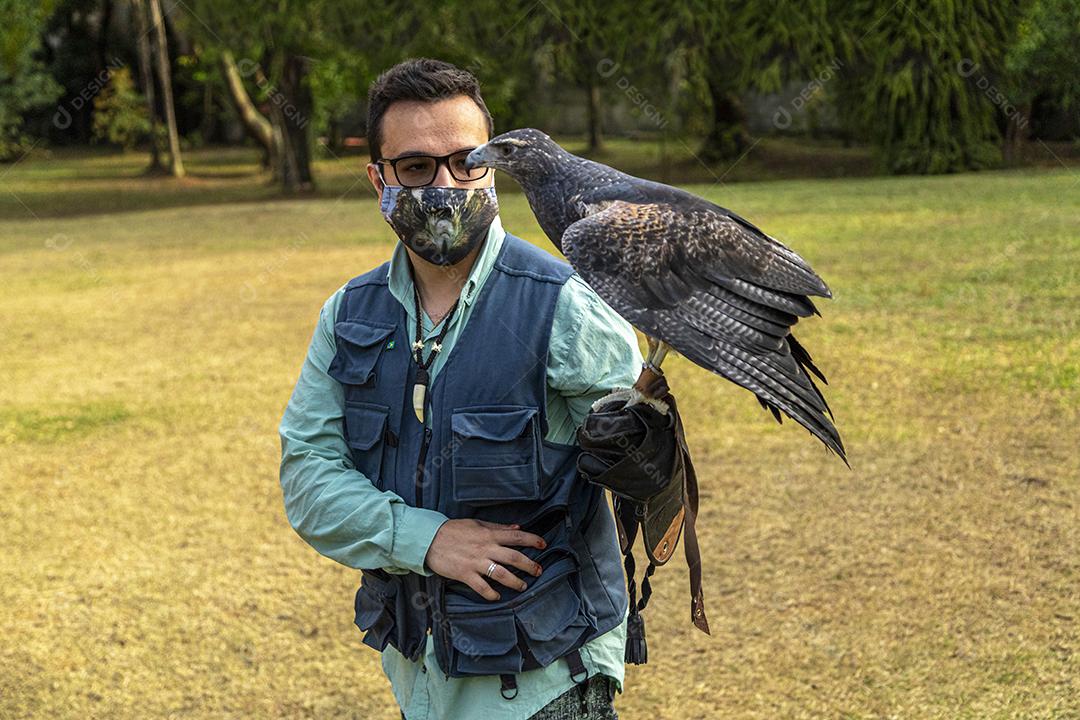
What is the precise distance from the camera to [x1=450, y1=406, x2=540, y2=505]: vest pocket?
233 centimetres

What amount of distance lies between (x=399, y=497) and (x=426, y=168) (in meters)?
0.75

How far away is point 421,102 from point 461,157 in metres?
0.15

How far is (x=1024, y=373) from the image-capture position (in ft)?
25.3

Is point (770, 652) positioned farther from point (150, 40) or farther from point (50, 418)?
point (150, 40)

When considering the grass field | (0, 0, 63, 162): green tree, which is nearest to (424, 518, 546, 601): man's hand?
the grass field

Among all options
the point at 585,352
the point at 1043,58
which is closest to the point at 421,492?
the point at 585,352

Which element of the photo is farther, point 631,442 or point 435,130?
point 435,130

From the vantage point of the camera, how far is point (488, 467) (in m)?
2.33

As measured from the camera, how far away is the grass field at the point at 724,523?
14.4 feet

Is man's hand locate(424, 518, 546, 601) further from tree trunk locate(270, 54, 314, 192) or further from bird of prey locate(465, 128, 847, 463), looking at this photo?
tree trunk locate(270, 54, 314, 192)

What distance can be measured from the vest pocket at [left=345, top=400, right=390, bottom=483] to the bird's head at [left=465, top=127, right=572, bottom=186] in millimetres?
590

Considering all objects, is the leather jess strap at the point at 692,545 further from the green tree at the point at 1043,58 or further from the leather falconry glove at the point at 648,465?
the green tree at the point at 1043,58

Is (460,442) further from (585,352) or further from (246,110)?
(246,110)

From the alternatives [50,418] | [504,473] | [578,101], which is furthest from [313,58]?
[504,473]
